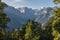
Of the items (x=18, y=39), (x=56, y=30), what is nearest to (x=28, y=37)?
(x=18, y=39)

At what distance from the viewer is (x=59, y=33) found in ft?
115

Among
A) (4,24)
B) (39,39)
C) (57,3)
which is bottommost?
(39,39)

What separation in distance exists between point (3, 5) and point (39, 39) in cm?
4636

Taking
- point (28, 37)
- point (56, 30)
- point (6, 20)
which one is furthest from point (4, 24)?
point (28, 37)

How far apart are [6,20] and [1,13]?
1.17 meters

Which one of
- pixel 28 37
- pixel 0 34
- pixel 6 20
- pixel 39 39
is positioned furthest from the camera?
pixel 39 39

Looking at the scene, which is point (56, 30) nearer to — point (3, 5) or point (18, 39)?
point (3, 5)

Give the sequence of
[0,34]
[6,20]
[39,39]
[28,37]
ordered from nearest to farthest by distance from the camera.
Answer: [6,20]
[0,34]
[28,37]
[39,39]

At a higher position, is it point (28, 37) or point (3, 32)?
point (3, 32)

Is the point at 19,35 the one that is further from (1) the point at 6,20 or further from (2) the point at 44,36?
(1) the point at 6,20

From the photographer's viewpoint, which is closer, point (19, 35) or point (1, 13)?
point (1, 13)

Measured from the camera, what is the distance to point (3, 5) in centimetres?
3350

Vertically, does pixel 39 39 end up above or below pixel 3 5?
below

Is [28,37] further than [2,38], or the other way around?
[28,37]
